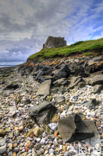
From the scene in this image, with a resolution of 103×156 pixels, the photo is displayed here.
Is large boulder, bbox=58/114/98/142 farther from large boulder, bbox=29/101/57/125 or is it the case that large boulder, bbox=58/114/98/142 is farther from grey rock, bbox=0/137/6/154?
grey rock, bbox=0/137/6/154

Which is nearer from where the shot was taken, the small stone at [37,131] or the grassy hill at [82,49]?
the small stone at [37,131]

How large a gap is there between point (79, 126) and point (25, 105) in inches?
187

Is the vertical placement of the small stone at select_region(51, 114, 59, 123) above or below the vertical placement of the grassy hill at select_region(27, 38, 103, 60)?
below

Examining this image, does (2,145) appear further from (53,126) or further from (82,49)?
(82,49)

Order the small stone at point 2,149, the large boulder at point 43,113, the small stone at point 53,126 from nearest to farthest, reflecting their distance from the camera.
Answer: the small stone at point 2,149
the small stone at point 53,126
the large boulder at point 43,113

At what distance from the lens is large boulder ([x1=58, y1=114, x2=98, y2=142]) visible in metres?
3.69

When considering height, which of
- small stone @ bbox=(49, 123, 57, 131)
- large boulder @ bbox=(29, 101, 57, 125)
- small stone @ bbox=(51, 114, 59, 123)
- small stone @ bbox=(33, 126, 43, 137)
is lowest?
small stone @ bbox=(33, 126, 43, 137)

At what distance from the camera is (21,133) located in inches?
179

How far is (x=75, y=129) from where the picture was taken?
12.2ft

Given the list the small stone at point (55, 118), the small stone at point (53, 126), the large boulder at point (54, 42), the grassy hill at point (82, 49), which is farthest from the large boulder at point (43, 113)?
the large boulder at point (54, 42)

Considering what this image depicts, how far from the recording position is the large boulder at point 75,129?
12.1 ft

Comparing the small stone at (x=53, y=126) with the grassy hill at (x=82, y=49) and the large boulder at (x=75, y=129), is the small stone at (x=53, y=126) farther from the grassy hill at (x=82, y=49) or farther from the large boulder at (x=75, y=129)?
the grassy hill at (x=82, y=49)

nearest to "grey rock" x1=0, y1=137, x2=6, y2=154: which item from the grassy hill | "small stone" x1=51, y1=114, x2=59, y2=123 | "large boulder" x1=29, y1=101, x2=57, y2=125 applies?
"large boulder" x1=29, y1=101, x2=57, y2=125

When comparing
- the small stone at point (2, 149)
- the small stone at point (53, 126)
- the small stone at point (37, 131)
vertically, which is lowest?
the small stone at point (2, 149)
